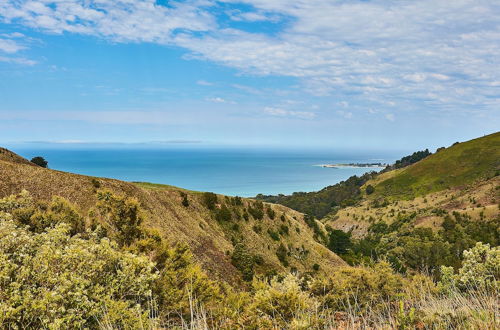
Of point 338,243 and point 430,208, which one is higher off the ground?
point 430,208

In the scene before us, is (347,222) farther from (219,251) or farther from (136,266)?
(136,266)

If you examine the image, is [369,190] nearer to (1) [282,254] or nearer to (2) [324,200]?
(2) [324,200]

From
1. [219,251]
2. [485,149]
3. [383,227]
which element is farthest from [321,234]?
[485,149]

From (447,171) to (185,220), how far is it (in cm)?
13208

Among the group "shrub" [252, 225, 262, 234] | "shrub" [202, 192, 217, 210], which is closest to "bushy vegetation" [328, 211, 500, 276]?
"shrub" [252, 225, 262, 234]

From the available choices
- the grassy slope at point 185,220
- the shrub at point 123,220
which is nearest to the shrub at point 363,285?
the shrub at point 123,220

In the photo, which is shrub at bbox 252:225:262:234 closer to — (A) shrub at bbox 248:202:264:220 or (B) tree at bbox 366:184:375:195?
(A) shrub at bbox 248:202:264:220

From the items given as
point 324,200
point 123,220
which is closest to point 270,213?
point 123,220

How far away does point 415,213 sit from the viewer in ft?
316

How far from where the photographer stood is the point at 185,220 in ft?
117

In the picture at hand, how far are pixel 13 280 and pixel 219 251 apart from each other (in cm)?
2579

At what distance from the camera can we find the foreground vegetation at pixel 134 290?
7031mm

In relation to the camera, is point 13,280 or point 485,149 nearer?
point 13,280

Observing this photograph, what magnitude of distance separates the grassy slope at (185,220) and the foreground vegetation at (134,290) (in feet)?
25.2
